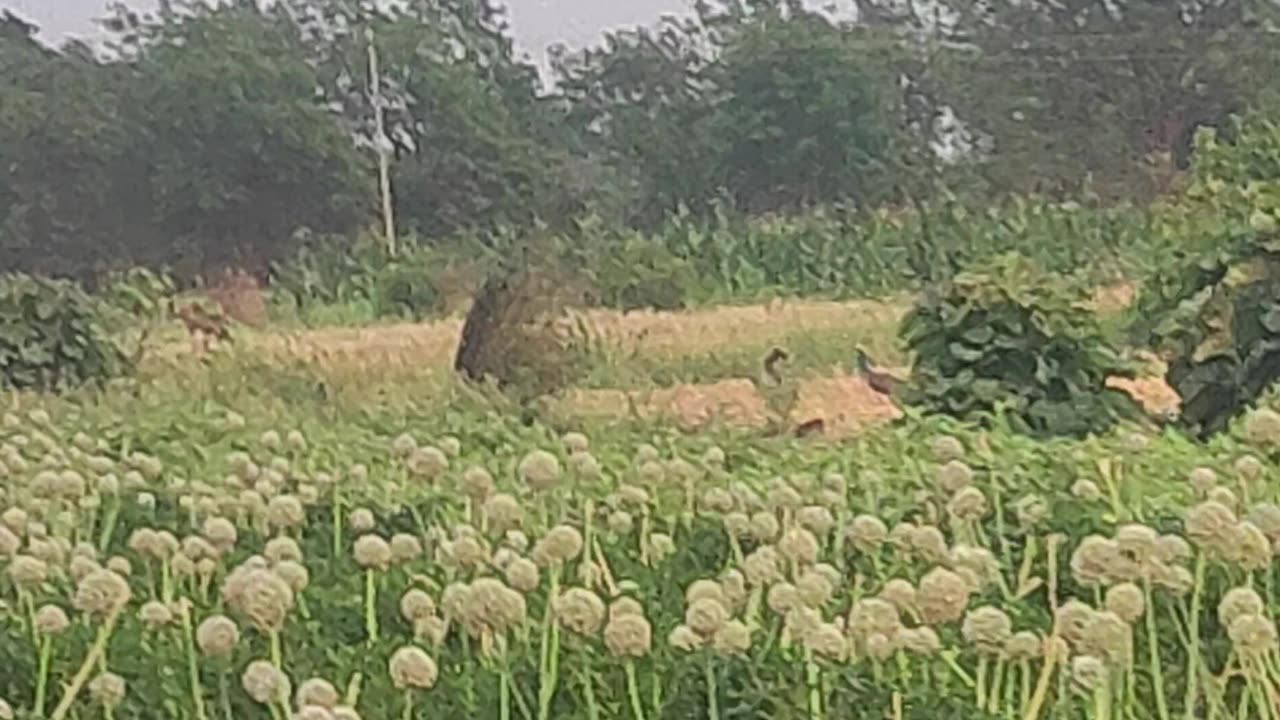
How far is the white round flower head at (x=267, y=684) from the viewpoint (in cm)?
101

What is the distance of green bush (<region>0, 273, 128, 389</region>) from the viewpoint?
4.61 metres

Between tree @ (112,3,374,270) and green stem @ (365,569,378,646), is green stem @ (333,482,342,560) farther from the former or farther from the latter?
tree @ (112,3,374,270)

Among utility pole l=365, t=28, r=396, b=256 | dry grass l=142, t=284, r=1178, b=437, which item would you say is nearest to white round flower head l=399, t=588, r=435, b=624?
dry grass l=142, t=284, r=1178, b=437

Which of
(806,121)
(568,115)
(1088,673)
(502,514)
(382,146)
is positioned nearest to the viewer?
(1088,673)

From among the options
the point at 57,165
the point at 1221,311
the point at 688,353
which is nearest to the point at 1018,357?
the point at 1221,311

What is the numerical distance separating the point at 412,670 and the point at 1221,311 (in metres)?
2.68

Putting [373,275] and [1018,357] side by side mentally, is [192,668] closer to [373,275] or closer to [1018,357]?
[1018,357]

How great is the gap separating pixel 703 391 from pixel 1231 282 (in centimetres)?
144

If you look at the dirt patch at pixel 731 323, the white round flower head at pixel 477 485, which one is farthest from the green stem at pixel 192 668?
the dirt patch at pixel 731 323

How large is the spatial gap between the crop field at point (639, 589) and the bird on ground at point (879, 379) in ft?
Answer: 7.34

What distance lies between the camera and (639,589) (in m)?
1.28

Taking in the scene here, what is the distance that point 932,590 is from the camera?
40.8 inches

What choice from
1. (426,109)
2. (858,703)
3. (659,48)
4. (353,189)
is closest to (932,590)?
(858,703)

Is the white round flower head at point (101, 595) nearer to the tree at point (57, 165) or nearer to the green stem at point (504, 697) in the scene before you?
the green stem at point (504, 697)
